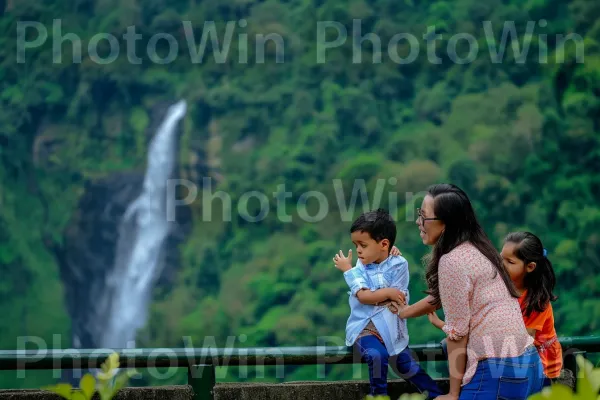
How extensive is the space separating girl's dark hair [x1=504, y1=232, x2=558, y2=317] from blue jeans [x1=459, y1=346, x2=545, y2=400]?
46 cm

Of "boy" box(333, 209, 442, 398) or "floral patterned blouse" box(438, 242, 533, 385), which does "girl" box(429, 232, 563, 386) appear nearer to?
"boy" box(333, 209, 442, 398)

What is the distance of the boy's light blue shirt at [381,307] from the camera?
2670 millimetres

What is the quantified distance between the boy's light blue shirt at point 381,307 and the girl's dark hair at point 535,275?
0.37 meters

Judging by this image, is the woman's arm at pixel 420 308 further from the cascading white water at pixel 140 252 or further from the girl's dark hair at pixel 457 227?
the cascading white water at pixel 140 252

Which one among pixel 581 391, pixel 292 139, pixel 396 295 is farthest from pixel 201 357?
pixel 292 139

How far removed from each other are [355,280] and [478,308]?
62cm

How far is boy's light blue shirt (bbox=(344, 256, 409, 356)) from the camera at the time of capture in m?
2.67

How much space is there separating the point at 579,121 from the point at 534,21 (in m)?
3.64

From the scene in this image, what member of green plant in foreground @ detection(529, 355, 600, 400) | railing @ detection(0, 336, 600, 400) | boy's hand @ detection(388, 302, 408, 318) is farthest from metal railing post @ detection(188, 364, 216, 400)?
green plant in foreground @ detection(529, 355, 600, 400)

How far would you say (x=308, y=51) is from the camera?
2456 centimetres

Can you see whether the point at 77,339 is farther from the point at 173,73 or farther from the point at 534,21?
the point at 534,21

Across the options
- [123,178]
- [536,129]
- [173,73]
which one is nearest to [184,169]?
[123,178]

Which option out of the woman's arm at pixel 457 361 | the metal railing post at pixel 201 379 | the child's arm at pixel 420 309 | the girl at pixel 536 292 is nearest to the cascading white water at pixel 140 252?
the metal railing post at pixel 201 379

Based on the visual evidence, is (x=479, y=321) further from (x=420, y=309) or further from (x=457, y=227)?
(x=420, y=309)
